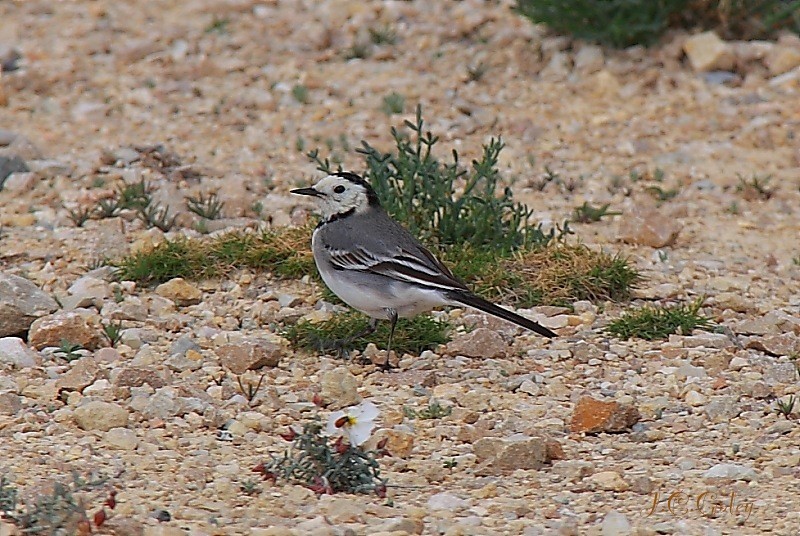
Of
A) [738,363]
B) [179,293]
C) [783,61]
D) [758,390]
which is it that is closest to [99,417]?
[179,293]

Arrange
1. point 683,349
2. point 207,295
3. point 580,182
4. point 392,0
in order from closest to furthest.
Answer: point 683,349 < point 207,295 < point 580,182 < point 392,0

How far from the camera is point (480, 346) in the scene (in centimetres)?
693

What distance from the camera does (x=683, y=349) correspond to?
692 centimetres

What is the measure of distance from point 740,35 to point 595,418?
21.3ft

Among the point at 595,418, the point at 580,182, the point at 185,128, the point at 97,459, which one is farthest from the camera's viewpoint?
the point at 185,128

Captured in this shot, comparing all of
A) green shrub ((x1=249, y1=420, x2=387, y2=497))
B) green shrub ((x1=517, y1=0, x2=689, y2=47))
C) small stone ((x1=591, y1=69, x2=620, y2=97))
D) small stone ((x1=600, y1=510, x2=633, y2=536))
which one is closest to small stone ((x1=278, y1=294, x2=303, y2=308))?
green shrub ((x1=249, y1=420, x2=387, y2=497))

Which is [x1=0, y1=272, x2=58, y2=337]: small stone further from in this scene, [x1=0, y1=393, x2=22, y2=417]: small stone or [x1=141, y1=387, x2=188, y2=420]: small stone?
[x1=141, y1=387, x2=188, y2=420]: small stone

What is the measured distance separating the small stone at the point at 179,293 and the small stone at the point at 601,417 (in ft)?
7.86

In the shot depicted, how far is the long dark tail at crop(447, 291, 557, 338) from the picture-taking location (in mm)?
6434

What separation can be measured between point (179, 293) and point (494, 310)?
1.88 meters

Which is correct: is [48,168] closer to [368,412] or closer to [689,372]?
[368,412]

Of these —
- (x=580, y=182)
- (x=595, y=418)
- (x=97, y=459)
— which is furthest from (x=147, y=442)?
(x=580, y=182)

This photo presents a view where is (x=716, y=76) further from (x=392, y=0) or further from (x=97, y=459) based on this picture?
(x=97, y=459)

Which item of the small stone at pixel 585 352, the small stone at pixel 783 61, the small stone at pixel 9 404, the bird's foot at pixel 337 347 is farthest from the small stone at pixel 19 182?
the small stone at pixel 783 61
